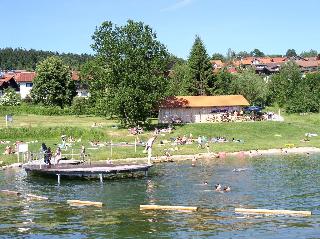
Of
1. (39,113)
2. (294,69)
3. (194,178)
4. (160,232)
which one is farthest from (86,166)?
(294,69)

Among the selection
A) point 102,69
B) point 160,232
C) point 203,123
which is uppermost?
point 102,69

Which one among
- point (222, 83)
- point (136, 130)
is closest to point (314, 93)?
point (222, 83)

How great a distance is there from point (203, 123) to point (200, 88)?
28.5 metres

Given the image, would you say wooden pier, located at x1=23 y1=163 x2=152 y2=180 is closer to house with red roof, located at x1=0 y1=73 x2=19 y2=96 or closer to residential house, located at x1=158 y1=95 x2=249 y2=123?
residential house, located at x1=158 y1=95 x2=249 y2=123

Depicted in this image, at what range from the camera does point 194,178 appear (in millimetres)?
58688

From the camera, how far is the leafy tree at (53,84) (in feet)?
447

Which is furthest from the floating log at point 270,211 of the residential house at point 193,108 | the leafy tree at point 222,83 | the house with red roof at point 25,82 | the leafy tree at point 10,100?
the house with red roof at point 25,82

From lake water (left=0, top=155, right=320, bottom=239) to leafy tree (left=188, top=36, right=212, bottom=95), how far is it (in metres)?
58.0

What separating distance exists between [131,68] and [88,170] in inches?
1534

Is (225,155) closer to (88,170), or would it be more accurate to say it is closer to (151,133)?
(151,133)

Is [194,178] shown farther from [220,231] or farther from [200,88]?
[200,88]

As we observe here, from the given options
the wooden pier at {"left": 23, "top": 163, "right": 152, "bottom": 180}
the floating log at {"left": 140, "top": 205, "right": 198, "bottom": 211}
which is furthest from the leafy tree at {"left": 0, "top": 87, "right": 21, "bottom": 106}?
the floating log at {"left": 140, "top": 205, "right": 198, "bottom": 211}

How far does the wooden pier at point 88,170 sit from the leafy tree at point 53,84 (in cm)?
7579

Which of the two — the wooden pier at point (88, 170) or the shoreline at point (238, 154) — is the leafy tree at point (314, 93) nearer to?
the shoreline at point (238, 154)
